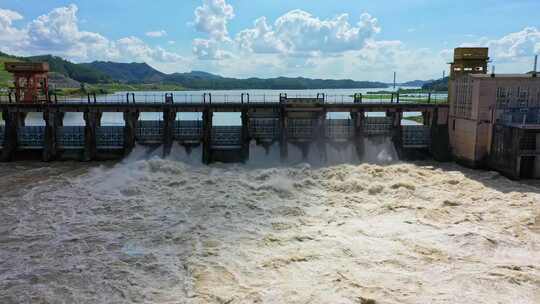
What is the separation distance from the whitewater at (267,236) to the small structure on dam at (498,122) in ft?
5.09

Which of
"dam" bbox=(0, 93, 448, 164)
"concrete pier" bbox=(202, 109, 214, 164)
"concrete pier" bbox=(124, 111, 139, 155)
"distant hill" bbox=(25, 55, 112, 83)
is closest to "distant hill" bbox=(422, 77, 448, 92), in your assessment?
"dam" bbox=(0, 93, 448, 164)

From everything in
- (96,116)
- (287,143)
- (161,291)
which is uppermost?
(96,116)

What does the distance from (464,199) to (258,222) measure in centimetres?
1048

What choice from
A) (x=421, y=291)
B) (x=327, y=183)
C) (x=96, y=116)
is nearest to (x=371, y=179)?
(x=327, y=183)

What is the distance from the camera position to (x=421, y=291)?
1167cm

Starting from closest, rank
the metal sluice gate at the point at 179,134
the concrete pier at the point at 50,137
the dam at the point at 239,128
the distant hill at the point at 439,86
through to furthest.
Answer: the concrete pier at the point at 50,137 < the dam at the point at 239,128 < the metal sluice gate at the point at 179,134 < the distant hill at the point at 439,86

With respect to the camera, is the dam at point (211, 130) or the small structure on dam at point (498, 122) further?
the dam at point (211, 130)

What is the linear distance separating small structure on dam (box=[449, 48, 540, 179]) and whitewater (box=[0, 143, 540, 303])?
1553mm

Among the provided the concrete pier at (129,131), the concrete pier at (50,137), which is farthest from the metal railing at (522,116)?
the concrete pier at (50,137)

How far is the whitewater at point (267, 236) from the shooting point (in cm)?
1180

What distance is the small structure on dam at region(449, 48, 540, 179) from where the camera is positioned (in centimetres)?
2403

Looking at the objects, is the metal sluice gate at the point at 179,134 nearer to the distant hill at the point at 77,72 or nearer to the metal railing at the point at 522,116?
the metal railing at the point at 522,116

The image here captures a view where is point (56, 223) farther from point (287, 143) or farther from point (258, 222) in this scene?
point (287, 143)

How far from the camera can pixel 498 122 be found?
25469 millimetres
